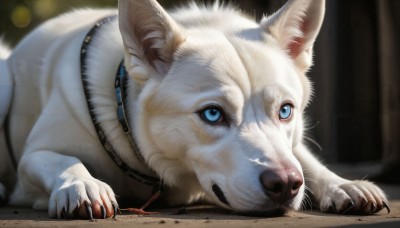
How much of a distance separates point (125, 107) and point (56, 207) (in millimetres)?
703

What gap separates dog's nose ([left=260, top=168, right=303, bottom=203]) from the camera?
316cm

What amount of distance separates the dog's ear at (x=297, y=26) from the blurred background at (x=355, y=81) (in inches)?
67.0

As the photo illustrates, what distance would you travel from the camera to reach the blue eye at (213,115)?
11.4ft

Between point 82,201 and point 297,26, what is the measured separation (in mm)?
1428

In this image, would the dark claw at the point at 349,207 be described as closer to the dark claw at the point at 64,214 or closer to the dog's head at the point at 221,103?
the dog's head at the point at 221,103

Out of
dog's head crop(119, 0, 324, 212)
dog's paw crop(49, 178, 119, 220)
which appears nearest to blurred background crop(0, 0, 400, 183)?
Result: dog's head crop(119, 0, 324, 212)

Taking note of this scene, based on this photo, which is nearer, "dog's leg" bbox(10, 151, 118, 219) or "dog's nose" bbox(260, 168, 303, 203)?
"dog's nose" bbox(260, 168, 303, 203)

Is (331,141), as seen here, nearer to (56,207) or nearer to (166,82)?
(166,82)

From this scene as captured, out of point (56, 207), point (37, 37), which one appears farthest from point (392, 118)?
point (56, 207)

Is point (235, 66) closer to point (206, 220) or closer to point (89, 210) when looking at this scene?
point (206, 220)

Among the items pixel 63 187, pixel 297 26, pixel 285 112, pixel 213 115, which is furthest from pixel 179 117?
pixel 297 26

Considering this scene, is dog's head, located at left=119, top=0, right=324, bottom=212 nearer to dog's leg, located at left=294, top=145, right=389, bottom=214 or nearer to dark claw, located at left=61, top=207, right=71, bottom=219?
dog's leg, located at left=294, top=145, right=389, bottom=214

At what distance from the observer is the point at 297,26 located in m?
3.96

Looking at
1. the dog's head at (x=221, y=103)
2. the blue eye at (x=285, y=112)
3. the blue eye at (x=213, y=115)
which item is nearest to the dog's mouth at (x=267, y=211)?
the dog's head at (x=221, y=103)
